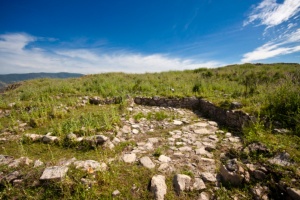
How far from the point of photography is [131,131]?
5086 mm

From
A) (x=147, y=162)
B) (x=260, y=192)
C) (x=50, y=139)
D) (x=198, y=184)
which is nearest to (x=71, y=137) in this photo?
(x=50, y=139)

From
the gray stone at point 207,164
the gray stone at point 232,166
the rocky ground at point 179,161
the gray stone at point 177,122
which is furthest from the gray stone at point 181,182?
the gray stone at point 177,122

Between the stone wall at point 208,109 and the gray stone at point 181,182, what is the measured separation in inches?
106

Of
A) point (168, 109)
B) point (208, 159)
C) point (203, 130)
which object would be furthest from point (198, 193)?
point (168, 109)

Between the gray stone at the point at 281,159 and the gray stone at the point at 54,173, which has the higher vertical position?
the gray stone at the point at 281,159

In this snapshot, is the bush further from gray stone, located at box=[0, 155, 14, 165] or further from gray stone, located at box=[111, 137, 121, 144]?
gray stone, located at box=[0, 155, 14, 165]

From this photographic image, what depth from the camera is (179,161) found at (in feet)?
11.4

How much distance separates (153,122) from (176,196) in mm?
3431

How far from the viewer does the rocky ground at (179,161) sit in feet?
8.81

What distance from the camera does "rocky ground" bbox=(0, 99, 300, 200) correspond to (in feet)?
8.81

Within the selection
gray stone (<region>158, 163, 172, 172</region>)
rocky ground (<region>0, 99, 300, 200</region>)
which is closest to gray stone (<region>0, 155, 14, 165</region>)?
rocky ground (<region>0, 99, 300, 200</region>)

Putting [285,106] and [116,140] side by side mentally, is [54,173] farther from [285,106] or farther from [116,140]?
[285,106]

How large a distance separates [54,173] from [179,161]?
2344 mm

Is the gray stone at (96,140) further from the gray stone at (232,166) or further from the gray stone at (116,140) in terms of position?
the gray stone at (232,166)
